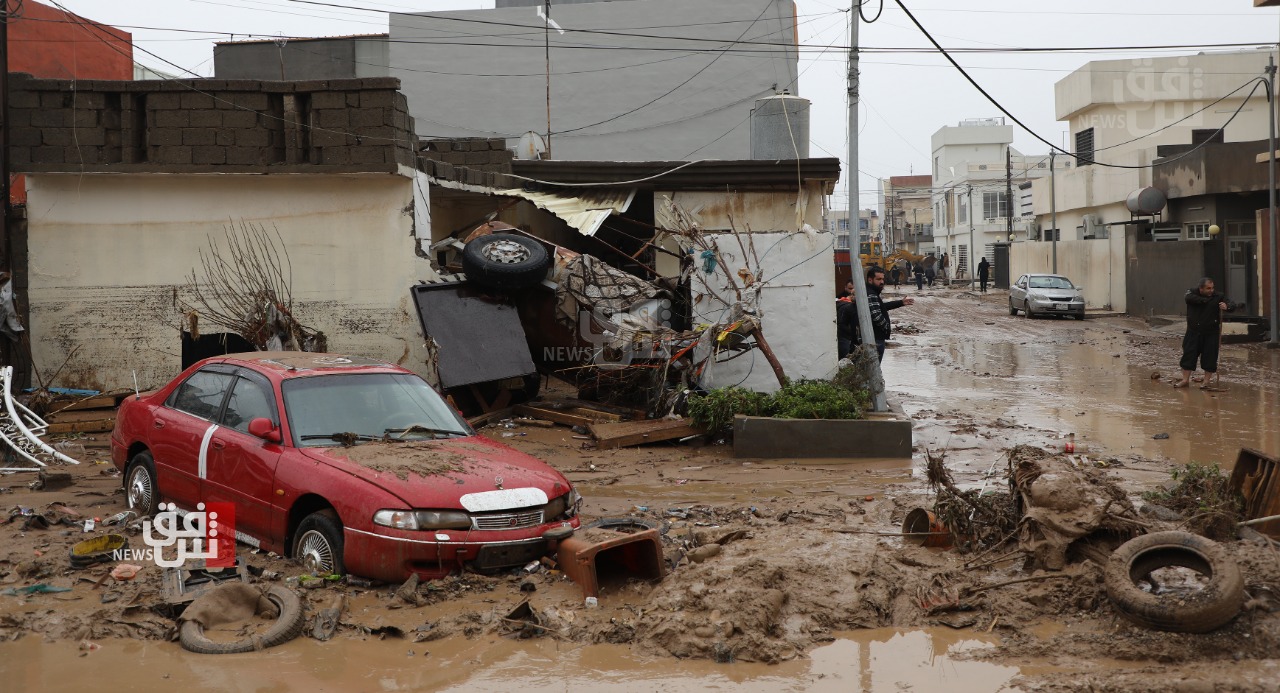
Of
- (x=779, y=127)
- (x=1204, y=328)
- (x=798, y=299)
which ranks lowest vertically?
(x=1204, y=328)

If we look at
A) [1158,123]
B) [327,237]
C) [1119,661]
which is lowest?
[1119,661]

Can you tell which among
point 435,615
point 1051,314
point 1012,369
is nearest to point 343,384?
point 435,615

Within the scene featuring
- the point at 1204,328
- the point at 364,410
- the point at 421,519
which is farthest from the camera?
the point at 1204,328

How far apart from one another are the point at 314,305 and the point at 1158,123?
161 feet

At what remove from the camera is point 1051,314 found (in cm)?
3362

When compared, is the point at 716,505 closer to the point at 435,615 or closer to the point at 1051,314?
the point at 435,615

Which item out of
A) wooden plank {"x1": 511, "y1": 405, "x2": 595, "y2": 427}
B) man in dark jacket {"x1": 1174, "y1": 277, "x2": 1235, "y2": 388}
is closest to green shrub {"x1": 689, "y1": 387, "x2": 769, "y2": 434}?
wooden plank {"x1": 511, "y1": 405, "x2": 595, "y2": 427}

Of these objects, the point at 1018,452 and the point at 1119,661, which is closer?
the point at 1119,661

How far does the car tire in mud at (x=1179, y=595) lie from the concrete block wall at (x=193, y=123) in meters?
10.1

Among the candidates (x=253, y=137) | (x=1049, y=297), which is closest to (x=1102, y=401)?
(x=253, y=137)

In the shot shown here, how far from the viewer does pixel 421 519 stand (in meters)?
6.08

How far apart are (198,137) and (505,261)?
4.12 m

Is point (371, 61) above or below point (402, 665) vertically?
above

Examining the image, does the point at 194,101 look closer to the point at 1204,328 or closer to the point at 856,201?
the point at 856,201
